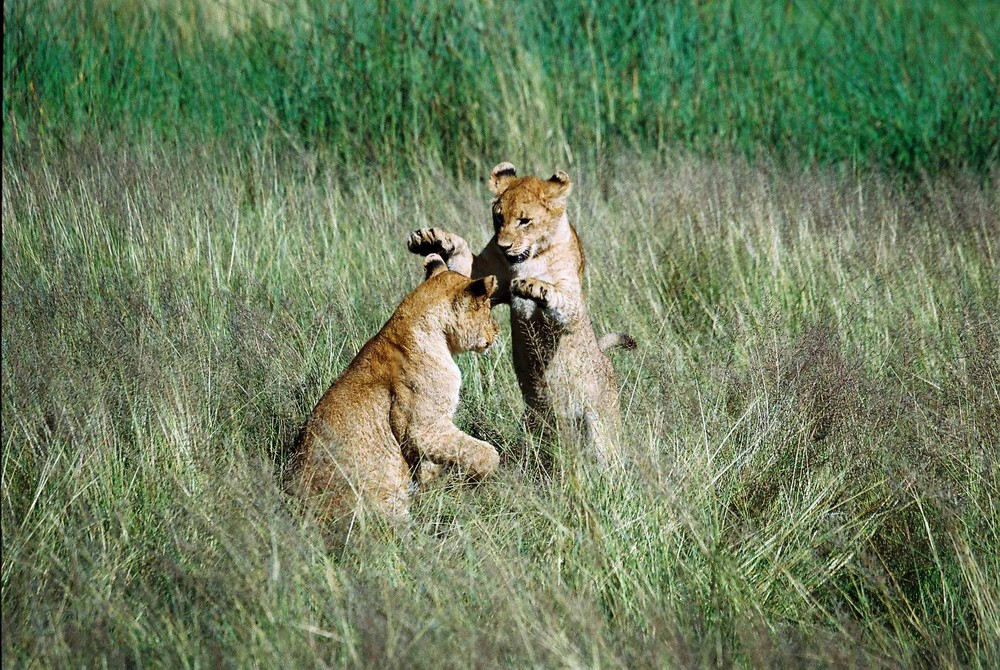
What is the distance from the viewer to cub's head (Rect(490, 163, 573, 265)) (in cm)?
438

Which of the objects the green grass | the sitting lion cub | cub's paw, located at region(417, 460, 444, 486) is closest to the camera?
the green grass

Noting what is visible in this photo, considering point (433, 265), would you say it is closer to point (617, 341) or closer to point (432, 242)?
point (432, 242)

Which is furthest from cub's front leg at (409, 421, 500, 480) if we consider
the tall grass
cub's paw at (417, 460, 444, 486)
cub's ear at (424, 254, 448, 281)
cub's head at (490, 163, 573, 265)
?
the tall grass

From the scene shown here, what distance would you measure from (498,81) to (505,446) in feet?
13.5

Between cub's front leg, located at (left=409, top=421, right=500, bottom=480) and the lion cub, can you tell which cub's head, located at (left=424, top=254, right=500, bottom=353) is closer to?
the lion cub

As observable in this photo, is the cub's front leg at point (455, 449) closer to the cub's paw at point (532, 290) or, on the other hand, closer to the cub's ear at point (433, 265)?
the cub's paw at point (532, 290)

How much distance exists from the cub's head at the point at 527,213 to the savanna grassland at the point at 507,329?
2.49 feet

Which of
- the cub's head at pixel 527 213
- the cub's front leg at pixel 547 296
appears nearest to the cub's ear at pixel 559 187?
the cub's head at pixel 527 213

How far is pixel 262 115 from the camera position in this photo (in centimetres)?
757

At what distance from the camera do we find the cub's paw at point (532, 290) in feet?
13.5

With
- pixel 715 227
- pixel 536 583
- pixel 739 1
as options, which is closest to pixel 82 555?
pixel 536 583

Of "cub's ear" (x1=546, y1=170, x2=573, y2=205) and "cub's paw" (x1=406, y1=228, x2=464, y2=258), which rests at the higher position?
"cub's ear" (x1=546, y1=170, x2=573, y2=205)

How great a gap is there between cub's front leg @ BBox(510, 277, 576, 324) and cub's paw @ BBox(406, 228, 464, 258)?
0.36 meters

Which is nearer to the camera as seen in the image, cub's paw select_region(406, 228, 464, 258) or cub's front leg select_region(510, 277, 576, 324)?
cub's front leg select_region(510, 277, 576, 324)
